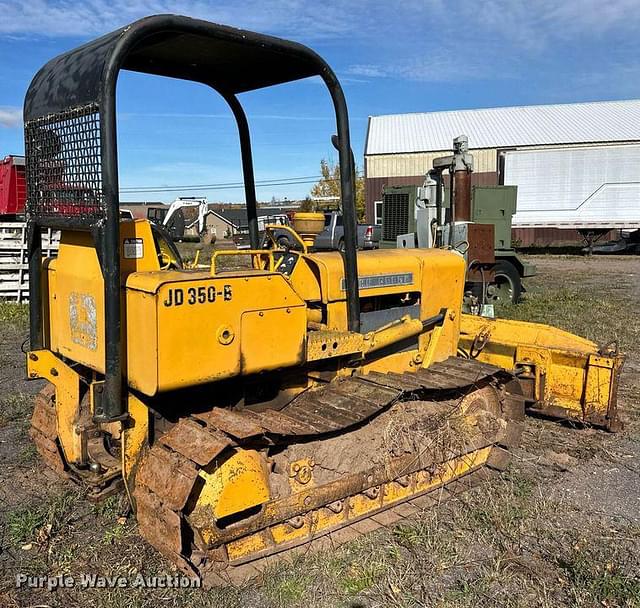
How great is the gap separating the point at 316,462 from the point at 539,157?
27.2 meters

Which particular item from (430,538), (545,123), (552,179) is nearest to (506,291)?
(430,538)

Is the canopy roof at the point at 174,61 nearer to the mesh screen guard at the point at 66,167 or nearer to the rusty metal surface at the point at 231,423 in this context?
the mesh screen guard at the point at 66,167

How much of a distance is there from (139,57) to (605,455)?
193 inches

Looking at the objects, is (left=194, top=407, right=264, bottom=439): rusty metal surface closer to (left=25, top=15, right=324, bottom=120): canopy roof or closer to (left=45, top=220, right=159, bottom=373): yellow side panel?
(left=45, top=220, right=159, bottom=373): yellow side panel

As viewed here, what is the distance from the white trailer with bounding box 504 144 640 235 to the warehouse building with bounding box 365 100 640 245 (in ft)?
0.13

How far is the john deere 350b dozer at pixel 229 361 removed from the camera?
3482 mm

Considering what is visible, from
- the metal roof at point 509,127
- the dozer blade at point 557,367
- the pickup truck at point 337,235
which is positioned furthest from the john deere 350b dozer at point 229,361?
the metal roof at point 509,127

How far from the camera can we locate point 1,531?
4289 mm

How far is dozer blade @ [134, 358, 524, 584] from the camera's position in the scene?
3.54 m

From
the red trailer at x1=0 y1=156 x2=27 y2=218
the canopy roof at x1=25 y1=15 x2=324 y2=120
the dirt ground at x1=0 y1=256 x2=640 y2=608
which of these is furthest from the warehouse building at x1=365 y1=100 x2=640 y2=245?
the canopy roof at x1=25 y1=15 x2=324 y2=120

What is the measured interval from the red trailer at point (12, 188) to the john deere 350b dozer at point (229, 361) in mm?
11686

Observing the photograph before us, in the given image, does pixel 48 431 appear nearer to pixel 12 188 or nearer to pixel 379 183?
pixel 12 188

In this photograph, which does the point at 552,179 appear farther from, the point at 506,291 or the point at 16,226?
the point at 16,226

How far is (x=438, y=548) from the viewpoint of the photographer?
158 inches
